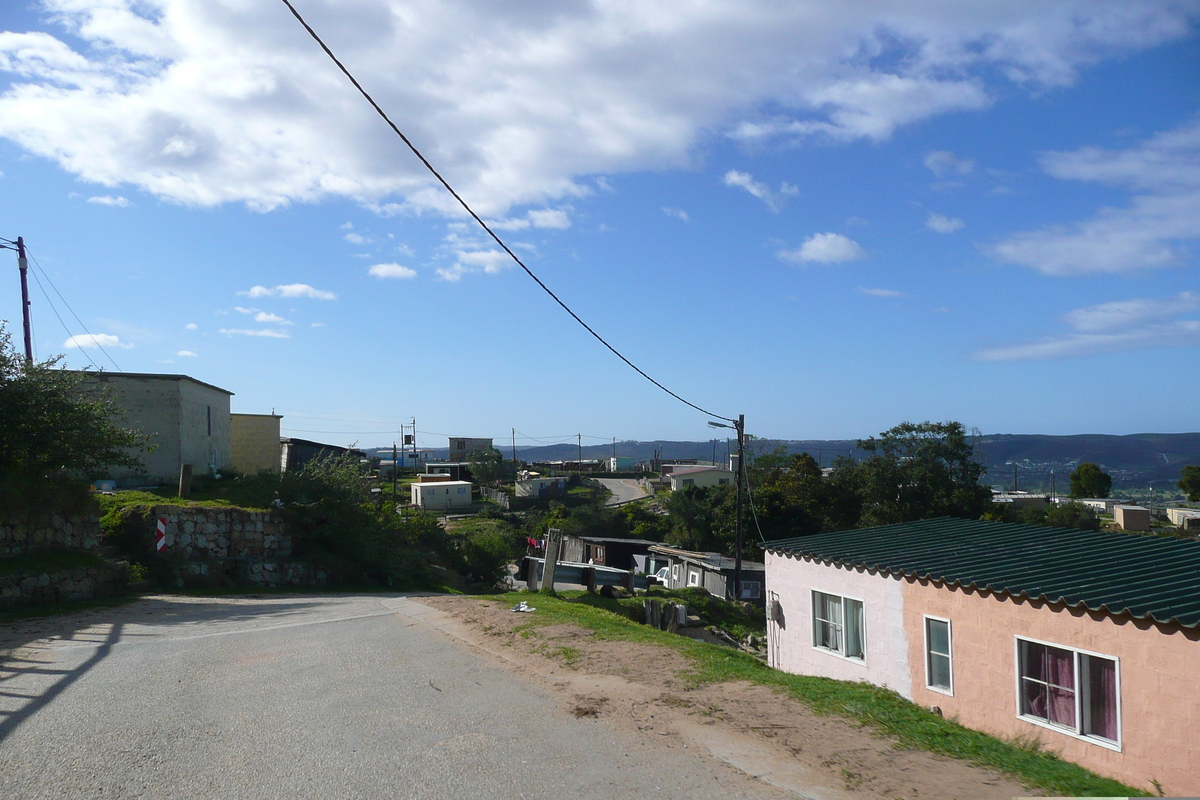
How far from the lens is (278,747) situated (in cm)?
608

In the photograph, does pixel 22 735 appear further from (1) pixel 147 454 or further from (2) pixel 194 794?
(1) pixel 147 454

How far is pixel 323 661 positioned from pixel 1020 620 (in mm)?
9070

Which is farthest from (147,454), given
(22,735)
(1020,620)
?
(1020,620)

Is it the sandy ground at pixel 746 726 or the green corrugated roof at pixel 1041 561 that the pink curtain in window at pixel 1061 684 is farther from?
the sandy ground at pixel 746 726

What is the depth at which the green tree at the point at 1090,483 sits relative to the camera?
78.1 meters

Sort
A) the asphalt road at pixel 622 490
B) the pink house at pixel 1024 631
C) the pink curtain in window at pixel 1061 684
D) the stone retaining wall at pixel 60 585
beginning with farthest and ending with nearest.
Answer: the asphalt road at pixel 622 490 → the stone retaining wall at pixel 60 585 → the pink curtain in window at pixel 1061 684 → the pink house at pixel 1024 631

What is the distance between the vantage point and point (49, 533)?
16.5 metres

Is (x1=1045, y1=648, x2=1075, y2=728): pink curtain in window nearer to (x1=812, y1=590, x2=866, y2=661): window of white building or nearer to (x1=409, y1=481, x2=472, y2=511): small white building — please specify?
(x1=812, y1=590, x2=866, y2=661): window of white building

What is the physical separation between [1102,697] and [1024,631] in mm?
1190

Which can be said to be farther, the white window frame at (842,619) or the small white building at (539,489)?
the small white building at (539,489)

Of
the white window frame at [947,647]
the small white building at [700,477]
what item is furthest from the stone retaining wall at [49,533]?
the small white building at [700,477]

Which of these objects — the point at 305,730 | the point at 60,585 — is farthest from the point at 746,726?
the point at 60,585

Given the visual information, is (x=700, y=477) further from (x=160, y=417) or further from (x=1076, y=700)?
(x=1076, y=700)

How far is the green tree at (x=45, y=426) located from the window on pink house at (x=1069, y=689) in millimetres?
18848
